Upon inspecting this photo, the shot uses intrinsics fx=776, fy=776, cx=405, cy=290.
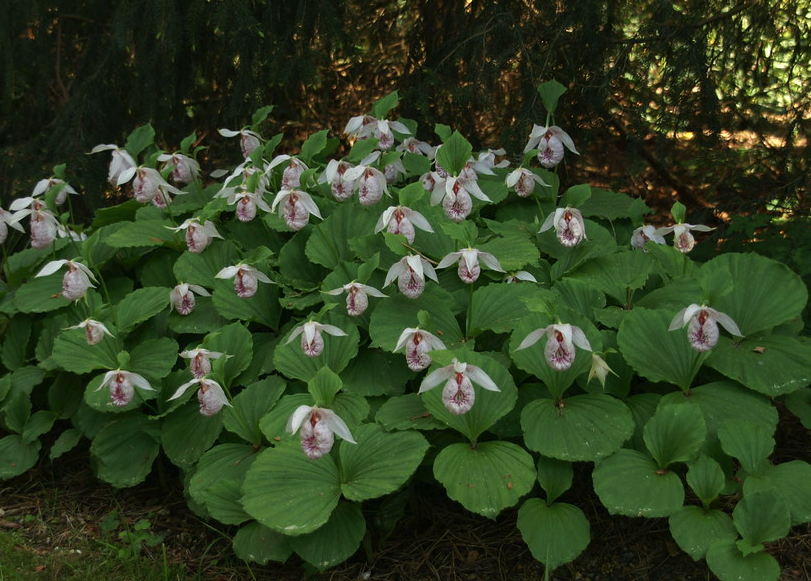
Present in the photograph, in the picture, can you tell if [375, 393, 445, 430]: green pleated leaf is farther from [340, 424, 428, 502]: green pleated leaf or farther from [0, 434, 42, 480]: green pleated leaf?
[0, 434, 42, 480]: green pleated leaf

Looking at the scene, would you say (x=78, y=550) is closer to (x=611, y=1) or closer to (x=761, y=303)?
(x=761, y=303)

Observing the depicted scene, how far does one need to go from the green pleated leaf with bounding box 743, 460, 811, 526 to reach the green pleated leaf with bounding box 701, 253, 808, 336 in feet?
1.62

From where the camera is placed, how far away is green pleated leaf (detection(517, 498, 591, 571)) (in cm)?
212

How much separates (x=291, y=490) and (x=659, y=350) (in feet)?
3.89

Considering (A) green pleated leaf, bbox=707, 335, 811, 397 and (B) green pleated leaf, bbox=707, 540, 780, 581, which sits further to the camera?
(A) green pleated leaf, bbox=707, 335, 811, 397

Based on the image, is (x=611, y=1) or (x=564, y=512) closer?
(x=564, y=512)

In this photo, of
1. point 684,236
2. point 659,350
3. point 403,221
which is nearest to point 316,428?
point 403,221

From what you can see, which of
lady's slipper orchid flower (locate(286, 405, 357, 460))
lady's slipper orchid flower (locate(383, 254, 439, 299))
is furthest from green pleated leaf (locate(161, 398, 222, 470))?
lady's slipper orchid flower (locate(383, 254, 439, 299))

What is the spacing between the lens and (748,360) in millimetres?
2412

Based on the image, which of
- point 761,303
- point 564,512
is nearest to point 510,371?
point 564,512

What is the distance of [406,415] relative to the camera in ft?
7.81

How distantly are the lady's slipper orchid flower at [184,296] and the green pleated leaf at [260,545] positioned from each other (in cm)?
86

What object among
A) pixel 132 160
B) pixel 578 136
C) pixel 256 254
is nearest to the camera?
pixel 256 254

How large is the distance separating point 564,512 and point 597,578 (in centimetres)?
24
